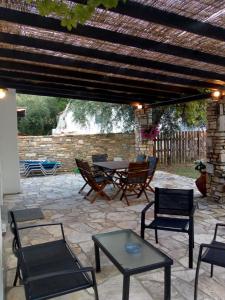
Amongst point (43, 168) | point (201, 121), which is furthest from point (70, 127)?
point (201, 121)

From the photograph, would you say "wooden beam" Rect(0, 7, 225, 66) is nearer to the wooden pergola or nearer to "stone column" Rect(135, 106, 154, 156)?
the wooden pergola

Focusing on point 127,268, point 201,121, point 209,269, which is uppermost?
point 201,121

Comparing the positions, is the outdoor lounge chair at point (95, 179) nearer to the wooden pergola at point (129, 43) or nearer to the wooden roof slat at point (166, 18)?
the wooden pergola at point (129, 43)

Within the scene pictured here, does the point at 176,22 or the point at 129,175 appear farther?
the point at 129,175

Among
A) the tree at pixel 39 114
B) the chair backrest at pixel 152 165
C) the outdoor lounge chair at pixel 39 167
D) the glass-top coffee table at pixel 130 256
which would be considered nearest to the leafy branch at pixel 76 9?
the glass-top coffee table at pixel 130 256

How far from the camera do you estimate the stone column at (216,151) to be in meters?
5.62

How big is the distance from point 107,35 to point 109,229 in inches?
109

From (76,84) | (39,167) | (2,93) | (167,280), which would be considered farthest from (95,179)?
(167,280)

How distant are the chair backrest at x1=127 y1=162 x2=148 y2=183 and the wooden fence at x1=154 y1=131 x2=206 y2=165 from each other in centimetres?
516

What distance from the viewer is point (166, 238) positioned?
3885 mm

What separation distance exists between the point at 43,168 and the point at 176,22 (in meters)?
7.92

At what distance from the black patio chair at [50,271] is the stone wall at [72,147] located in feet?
25.8

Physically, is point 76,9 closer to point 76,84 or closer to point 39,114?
point 76,84

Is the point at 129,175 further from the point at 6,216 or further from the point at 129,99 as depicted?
the point at 129,99
